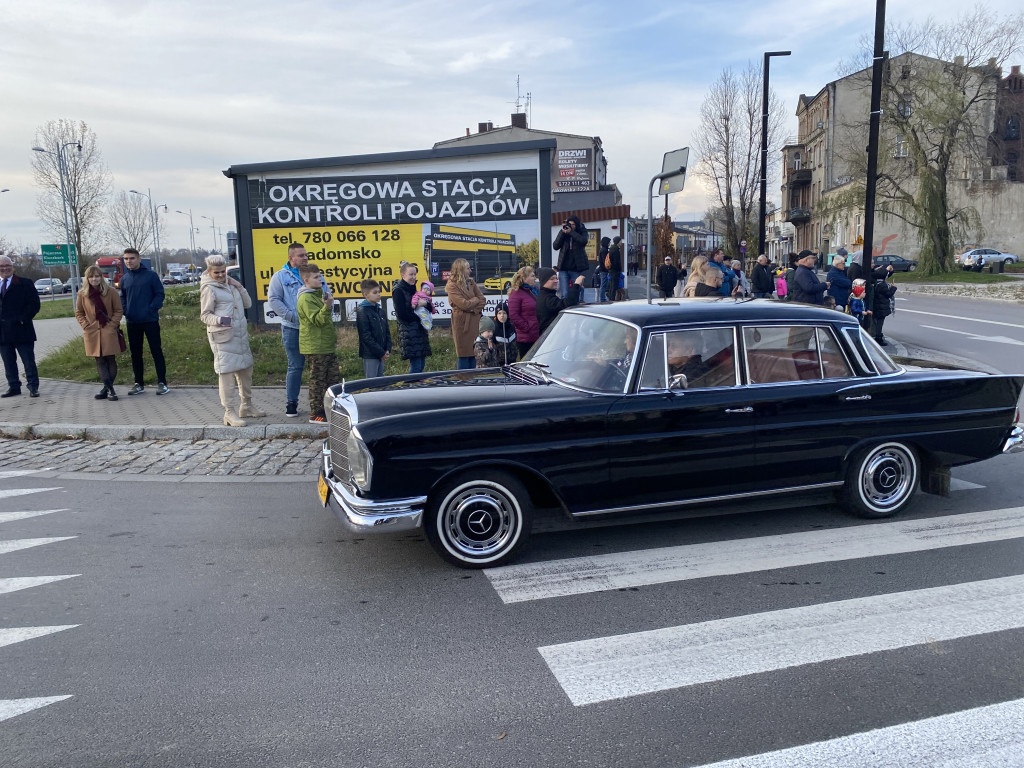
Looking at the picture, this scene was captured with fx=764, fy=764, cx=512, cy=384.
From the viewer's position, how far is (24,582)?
4703mm

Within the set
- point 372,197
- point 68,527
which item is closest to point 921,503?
point 68,527

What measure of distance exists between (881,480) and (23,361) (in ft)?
35.0

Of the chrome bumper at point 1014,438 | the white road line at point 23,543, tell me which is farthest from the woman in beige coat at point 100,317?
the chrome bumper at point 1014,438

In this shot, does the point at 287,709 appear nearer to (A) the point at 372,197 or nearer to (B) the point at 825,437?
(B) the point at 825,437

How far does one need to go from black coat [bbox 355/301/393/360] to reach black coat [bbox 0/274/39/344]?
16.0ft

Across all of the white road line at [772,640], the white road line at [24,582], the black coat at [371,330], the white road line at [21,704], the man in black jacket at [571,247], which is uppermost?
the man in black jacket at [571,247]

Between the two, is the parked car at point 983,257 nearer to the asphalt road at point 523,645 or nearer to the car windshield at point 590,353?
the asphalt road at point 523,645

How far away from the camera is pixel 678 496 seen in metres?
5.04

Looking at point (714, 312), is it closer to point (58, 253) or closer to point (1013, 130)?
point (58, 253)

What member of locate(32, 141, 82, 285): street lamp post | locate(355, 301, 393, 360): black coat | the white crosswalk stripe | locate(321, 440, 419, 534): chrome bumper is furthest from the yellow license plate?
locate(32, 141, 82, 285): street lamp post

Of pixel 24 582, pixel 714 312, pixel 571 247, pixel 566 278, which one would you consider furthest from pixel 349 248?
pixel 24 582

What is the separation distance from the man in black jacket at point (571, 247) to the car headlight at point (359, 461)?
832 centimetres

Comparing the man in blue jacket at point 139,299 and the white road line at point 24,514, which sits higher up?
the man in blue jacket at point 139,299

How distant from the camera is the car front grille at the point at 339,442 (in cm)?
486
